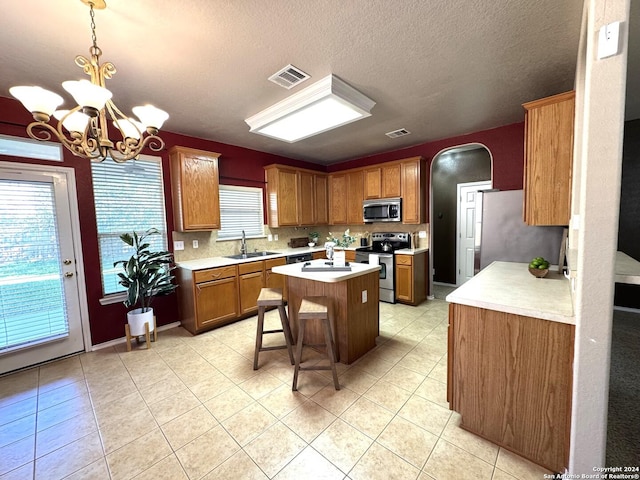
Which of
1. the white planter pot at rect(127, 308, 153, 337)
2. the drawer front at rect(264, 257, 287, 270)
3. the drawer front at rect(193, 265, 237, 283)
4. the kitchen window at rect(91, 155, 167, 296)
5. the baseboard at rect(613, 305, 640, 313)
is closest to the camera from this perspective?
the white planter pot at rect(127, 308, 153, 337)

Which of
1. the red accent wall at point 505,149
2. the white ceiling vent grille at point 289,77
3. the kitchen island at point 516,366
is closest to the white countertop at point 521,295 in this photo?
the kitchen island at point 516,366

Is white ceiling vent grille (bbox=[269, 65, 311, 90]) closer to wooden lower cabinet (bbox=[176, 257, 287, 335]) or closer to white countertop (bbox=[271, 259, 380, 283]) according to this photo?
white countertop (bbox=[271, 259, 380, 283])

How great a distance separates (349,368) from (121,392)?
1.99 meters

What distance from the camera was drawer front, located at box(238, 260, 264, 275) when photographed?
364 cm

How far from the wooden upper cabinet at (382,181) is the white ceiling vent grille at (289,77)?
262 centimetres

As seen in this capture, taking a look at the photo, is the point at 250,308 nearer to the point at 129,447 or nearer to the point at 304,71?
the point at 129,447

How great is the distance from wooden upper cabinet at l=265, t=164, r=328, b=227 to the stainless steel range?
1236 mm

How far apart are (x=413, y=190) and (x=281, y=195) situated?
89.4 inches

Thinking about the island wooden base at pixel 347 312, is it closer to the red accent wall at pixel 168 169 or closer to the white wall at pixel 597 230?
the white wall at pixel 597 230

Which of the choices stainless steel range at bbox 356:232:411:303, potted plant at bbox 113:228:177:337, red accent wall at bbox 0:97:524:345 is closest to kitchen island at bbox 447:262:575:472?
stainless steel range at bbox 356:232:411:303

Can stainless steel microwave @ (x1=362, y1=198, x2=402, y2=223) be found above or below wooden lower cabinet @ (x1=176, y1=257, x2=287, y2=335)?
above

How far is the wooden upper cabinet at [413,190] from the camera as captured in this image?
13.8 ft

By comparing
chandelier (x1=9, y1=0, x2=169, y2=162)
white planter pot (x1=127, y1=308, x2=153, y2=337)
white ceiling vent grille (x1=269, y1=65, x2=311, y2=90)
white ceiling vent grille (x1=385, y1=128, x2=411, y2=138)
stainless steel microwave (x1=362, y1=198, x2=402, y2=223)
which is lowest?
white planter pot (x1=127, y1=308, x2=153, y2=337)

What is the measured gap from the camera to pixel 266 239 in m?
4.75
